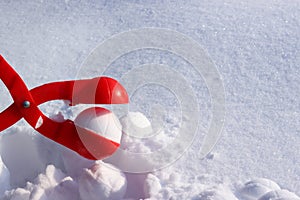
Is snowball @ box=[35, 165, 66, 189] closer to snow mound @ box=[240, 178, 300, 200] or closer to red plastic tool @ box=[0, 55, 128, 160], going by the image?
red plastic tool @ box=[0, 55, 128, 160]

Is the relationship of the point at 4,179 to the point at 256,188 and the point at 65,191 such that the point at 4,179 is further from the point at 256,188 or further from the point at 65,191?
the point at 256,188

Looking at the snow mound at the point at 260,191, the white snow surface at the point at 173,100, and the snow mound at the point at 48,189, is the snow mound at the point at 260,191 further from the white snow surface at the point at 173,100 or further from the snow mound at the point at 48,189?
the snow mound at the point at 48,189

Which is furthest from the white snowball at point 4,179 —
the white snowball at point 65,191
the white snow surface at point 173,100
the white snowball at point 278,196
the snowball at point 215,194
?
the white snowball at point 278,196

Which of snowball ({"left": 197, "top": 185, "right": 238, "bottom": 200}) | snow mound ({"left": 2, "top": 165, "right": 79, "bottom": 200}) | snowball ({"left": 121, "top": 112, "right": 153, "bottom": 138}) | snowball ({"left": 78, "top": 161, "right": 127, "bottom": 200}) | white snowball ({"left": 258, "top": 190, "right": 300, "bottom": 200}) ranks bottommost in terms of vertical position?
snow mound ({"left": 2, "top": 165, "right": 79, "bottom": 200})

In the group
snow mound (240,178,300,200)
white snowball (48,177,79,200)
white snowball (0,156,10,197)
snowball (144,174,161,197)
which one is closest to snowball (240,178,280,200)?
snow mound (240,178,300,200)

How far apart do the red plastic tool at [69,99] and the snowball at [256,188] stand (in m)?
0.24

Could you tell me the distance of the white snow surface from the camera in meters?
0.94

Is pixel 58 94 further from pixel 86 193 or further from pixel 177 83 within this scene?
pixel 177 83

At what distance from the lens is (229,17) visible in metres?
1.59

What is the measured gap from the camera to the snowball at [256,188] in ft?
3.02

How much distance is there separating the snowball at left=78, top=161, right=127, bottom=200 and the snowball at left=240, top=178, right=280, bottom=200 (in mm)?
217

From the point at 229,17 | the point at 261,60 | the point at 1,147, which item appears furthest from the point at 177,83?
the point at 1,147

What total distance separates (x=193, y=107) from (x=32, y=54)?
0.53 m

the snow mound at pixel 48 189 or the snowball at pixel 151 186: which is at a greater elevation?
the snowball at pixel 151 186
